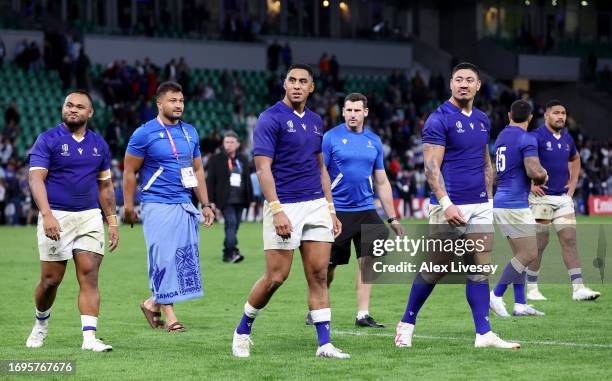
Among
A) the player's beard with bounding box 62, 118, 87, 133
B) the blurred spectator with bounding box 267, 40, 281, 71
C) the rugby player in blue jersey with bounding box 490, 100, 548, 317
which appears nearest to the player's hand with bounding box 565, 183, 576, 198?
the rugby player in blue jersey with bounding box 490, 100, 548, 317

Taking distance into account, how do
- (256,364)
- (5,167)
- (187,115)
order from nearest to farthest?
1. (256,364)
2. (5,167)
3. (187,115)

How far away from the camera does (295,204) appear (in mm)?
10094

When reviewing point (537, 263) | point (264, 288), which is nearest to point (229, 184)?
point (537, 263)

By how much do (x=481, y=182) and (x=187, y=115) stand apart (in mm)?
32324

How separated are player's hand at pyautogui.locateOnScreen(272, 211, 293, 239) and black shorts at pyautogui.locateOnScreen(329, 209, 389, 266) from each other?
3064mm

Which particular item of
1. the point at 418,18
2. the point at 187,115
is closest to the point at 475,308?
the point at 187,115

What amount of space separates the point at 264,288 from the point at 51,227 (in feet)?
5.92

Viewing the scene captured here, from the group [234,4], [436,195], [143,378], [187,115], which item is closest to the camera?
[143,378]

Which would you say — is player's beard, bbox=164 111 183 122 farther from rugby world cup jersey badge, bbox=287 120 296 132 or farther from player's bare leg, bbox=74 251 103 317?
rugby world cup jersey badge, bbox=287 120 296 132

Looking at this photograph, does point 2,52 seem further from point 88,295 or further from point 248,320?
point 248,320

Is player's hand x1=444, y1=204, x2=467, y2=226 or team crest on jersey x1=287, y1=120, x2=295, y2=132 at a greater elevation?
team crest on jersey x1=287, y1=120, x2=295, y2=132

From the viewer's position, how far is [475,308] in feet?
34.7

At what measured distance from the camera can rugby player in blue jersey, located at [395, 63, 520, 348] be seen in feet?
34.6

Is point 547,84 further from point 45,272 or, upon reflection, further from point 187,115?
point 45,272
